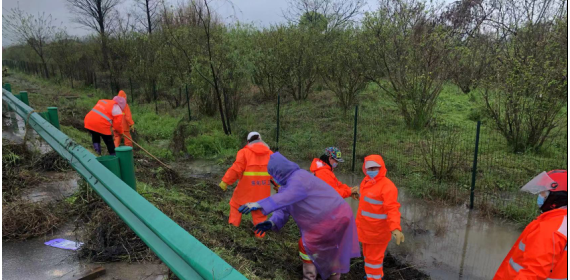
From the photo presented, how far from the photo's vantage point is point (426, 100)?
9.71 metres

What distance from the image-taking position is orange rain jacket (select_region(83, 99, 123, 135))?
6352 millimetres

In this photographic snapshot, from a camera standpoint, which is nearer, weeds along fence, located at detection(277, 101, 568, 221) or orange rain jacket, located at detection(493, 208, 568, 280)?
orange rain jacket, located at detection(493, 208, 568, 280)

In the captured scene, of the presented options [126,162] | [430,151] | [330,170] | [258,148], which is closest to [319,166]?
[330,170]

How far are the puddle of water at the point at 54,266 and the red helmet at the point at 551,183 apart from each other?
2.56m

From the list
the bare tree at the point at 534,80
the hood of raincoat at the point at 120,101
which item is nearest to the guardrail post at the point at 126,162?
the hood of raincoat at the point at 120,101

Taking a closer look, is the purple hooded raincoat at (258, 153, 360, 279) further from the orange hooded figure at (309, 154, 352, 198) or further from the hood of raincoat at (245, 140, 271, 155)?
the hood of raincoat at (245, 140, 271, 155)

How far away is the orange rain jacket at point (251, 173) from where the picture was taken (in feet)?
14.4

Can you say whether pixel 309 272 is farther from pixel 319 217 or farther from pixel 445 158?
pixel 445 158

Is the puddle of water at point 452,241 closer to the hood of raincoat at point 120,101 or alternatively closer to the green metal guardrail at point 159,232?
the green metal guardrail at point 159,232

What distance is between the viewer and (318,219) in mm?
3059

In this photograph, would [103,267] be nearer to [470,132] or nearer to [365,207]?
[365,207]

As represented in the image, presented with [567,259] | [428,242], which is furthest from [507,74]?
[567,259]

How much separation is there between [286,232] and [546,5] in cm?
846

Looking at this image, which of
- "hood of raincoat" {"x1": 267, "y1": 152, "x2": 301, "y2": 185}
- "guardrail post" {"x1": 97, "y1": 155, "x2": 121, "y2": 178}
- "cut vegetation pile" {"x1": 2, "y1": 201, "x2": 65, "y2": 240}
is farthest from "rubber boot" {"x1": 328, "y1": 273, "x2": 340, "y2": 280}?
"cut vegetation pile" {"x1": 2, "y1": 201, "x2": 65, "y2": 240}
